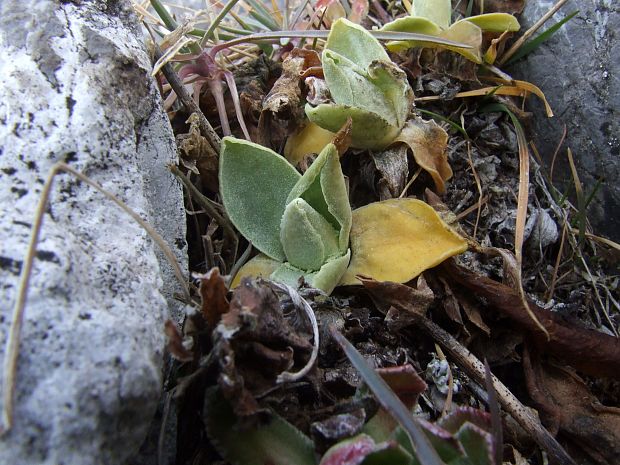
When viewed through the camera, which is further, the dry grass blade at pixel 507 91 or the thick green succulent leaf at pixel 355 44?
the dry grass blade at pixel 507 91

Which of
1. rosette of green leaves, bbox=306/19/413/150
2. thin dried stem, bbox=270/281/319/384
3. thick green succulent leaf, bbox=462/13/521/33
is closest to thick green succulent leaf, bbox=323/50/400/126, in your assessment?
rosette of green leaves, bbox=306/19/413/150

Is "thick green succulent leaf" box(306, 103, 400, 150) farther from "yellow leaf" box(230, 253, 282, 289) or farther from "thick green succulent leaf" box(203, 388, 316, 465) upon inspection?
"thick green succulent leaf" box(203, 388, 316, 465)

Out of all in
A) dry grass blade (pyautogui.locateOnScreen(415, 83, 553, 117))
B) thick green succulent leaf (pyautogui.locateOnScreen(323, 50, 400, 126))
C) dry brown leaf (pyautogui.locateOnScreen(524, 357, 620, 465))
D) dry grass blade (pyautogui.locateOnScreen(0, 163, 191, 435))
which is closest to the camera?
dry grass blade (pyautogui.locateOnScreen(0, 163, 191, 435))

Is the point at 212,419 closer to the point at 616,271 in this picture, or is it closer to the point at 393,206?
the point at 393,206

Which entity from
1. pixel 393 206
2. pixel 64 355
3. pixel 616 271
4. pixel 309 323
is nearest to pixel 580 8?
pixel 616 271

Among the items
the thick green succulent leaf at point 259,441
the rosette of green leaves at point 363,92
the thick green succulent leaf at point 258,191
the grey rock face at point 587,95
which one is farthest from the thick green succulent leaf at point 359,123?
the thick green succulent leaf at point 259,441

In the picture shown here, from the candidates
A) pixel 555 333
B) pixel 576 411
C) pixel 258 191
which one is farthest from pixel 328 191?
pixel 576 411

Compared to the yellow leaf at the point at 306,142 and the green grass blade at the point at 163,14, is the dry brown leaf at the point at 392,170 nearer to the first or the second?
the yellow leaf at the point at 306,142
